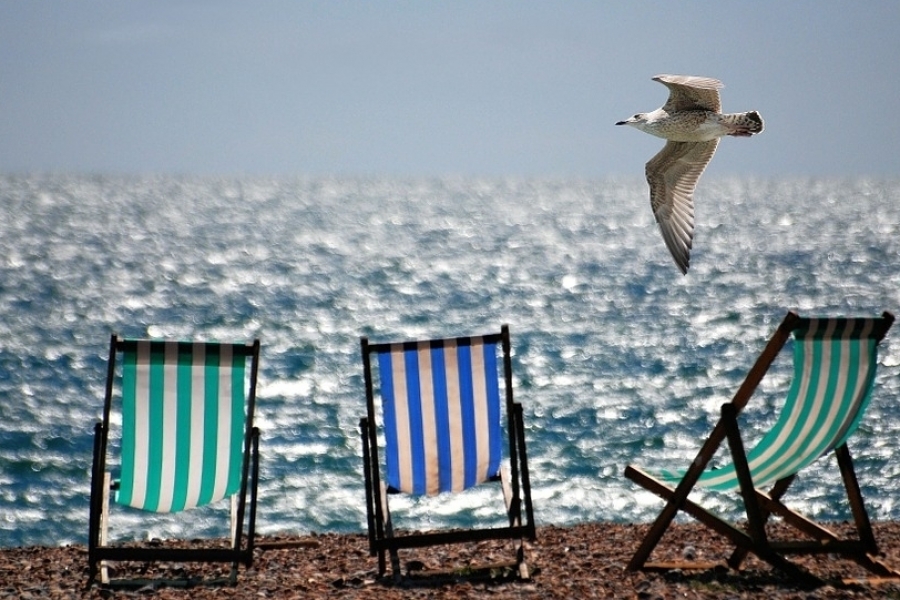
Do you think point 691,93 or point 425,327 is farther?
point 425,327

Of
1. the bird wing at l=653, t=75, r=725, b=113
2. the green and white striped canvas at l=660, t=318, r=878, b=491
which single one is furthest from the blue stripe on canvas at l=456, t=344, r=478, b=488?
the bird wing at l=653, t=75, r=725, b=113

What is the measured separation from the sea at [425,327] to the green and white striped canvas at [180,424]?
5909mm

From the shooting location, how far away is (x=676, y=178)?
809 centimetres

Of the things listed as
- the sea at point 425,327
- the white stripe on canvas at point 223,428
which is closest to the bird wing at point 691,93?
the white stripe on canvas at point 223,428

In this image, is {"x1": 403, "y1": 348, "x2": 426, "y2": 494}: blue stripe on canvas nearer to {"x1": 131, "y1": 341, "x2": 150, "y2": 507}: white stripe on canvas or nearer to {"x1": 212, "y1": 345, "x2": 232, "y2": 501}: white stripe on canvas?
{"x1": 212, "y1": 345, "x2": 232, "y2": 501}: white stripe on canvas

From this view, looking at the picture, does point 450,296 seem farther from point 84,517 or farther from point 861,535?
point 861,535

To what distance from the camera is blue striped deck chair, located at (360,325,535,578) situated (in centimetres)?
466

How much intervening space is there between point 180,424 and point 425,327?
2347 centimetres

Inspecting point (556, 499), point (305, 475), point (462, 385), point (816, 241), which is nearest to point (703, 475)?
point (462, 385)

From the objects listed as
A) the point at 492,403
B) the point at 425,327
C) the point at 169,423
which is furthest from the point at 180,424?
the point at 425,327

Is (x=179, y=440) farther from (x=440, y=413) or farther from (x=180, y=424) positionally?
(x=440, y=413)

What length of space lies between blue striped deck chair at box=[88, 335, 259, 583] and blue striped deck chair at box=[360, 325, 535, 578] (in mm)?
489

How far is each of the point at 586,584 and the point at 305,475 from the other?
10416 mm

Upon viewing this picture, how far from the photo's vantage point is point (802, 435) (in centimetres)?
454
